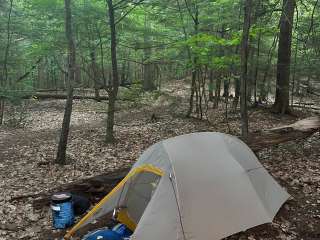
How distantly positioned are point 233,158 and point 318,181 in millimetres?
2762

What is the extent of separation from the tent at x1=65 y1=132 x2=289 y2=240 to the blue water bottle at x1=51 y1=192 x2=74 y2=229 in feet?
1.94

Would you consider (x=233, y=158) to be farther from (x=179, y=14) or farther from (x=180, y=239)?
(x=179, y=14)

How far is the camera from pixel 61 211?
5.91 m

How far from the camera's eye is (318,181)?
7492mm

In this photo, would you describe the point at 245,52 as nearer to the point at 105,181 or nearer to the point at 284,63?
the point at 105,181

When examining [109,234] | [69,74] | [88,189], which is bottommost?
[109,234]

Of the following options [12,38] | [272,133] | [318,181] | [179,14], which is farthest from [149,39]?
[318,181]

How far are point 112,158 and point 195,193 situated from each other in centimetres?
499

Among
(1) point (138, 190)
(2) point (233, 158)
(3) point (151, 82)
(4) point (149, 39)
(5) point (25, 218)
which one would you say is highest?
(4) point (149, 39)

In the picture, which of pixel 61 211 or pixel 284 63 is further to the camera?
pixel 284 63

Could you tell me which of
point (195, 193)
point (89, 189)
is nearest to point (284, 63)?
point (89, 189)

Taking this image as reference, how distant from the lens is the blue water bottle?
588cm

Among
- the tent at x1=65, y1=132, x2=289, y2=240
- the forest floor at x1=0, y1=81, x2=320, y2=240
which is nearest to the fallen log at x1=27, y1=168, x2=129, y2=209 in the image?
the forest floor at x1=0, y1=81, x2=320, y2=240

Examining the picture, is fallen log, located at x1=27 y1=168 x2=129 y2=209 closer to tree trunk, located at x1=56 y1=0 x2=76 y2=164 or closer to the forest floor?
the forest floor
